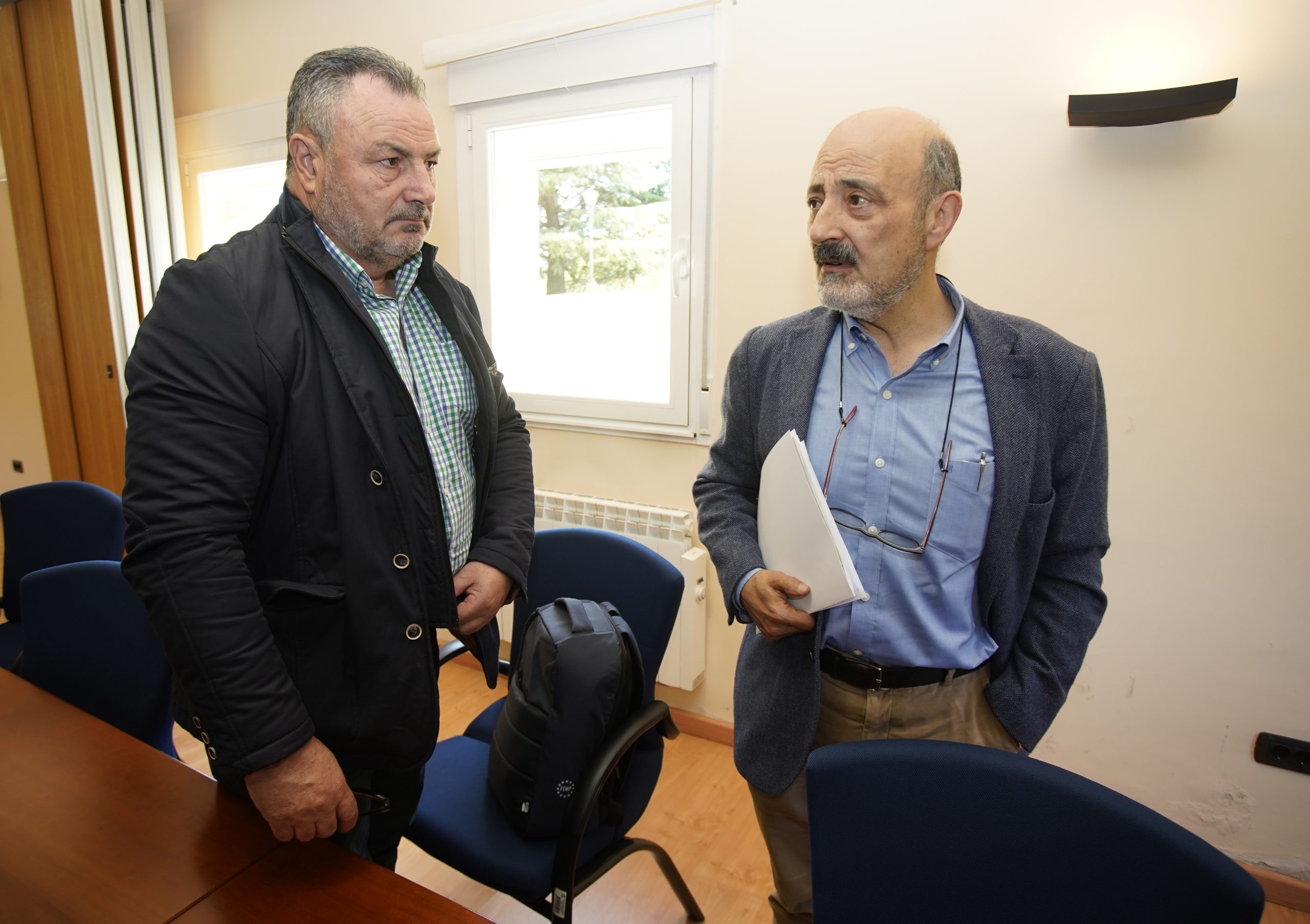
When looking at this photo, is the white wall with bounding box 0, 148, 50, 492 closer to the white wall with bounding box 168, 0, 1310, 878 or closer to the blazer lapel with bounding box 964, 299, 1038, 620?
the white wall with bounding box 168, 0, 1310, 878

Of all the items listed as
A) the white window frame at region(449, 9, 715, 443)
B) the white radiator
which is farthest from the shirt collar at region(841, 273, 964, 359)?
the white radiator

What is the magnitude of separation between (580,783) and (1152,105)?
6.24 feet

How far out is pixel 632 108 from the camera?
2328 millimetres

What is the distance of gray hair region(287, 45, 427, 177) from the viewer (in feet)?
3.57

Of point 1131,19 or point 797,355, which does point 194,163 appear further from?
point 1131,19

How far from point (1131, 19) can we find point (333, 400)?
6.50 feet

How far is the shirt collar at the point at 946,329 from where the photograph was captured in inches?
45.9

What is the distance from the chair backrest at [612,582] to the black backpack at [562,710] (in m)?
0.13

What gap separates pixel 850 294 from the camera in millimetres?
1181

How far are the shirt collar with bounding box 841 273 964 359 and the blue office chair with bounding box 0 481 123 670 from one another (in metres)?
2.24

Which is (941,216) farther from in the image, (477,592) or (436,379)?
(477,592)

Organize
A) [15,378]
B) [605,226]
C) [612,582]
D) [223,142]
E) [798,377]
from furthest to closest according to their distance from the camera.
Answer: [15,378] < [223,142] < [605,226] < [612,582] < [798,377]

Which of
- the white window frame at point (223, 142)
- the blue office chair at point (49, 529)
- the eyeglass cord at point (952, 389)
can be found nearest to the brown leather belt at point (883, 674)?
the eyeglass cord at point (952, 389)

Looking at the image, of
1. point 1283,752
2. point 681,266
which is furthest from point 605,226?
point 1283,752
